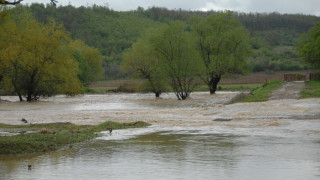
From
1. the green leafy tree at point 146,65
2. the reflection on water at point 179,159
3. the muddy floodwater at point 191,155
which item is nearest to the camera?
the reflection on water at point 179,159

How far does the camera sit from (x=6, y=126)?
3016 centimetres

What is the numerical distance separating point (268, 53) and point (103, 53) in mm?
54817

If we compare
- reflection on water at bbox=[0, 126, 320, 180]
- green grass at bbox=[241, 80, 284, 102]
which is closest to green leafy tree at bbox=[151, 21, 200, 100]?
green grass at bbox=[241, 80, 284, 102]

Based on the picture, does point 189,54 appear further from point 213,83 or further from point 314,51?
point 314,51

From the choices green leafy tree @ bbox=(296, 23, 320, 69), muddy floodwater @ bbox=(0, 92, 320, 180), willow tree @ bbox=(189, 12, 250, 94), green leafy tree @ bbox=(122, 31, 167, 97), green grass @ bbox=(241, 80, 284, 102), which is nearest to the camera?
muddy floodwater @ bbox=(0, 92, 320, 180)

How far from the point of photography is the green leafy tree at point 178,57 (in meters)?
64.5

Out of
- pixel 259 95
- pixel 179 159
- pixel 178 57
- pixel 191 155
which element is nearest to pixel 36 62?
pixel 178 57

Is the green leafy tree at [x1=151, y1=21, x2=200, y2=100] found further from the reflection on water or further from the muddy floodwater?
the reflection on water

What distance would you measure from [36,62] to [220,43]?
29.0 metres

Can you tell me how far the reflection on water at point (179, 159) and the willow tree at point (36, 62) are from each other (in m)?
41.5

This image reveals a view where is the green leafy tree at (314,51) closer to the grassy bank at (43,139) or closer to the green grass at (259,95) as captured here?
the green grass at (259,95)

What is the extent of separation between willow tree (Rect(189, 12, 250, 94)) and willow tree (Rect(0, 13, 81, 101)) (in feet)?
72.2

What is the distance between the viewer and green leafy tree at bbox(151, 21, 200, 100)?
212 ft

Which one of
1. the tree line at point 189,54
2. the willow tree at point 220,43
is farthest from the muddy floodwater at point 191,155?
the willow tree at point 220,43
